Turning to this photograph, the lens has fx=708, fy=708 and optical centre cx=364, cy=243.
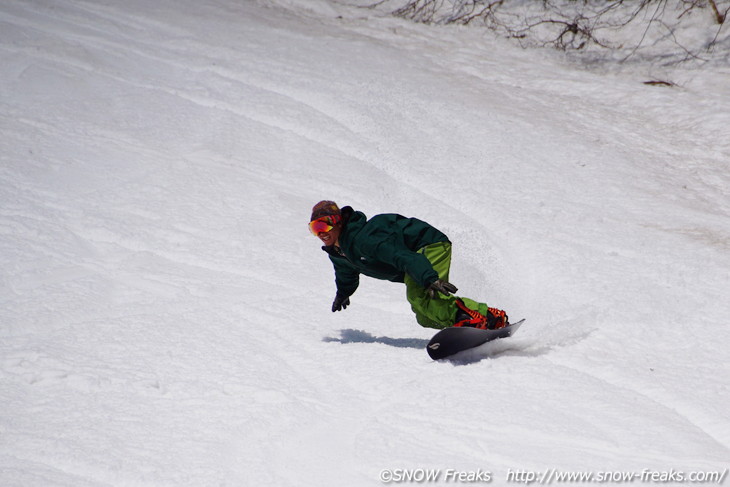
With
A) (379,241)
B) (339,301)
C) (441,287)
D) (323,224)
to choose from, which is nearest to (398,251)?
(379,241)

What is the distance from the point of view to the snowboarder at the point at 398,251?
3746 mm

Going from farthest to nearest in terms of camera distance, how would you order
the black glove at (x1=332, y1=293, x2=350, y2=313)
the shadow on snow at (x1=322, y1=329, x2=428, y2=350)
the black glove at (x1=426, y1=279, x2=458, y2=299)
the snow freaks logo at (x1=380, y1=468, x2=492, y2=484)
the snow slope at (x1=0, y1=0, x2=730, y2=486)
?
the black glove at (x1=332, y1=293, x2=350, y2=313), the shadow on snow at (x1=322, y1=329, x2=428, y2=350), the black glove at (x1=426, y1=279, x2=458, y2=299), the snow slope at (x1=0, y1=0, x2=730, y2=486), the snow freaks logo at (x1=380, y1=468, x2=492, y2=484)

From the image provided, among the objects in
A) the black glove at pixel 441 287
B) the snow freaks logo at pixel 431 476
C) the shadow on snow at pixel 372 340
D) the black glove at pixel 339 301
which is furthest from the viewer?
the black glove at pixel 339 301

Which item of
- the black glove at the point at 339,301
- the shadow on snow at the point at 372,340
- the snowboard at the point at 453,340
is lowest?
the shadow on snow at the point at 372,340

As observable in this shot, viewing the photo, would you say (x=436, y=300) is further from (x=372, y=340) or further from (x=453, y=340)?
(x=372, y=340)

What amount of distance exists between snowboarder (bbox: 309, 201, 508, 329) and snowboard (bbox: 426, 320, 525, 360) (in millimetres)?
162

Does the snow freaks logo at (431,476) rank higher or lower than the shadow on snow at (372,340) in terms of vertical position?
higher

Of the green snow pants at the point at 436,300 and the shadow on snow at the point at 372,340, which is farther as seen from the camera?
the shadow on snow at the point at 372,340

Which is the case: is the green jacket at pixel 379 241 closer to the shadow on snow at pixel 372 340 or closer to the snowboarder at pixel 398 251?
the snowboarder at pixel 398 251

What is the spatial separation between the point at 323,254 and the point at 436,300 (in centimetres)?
179

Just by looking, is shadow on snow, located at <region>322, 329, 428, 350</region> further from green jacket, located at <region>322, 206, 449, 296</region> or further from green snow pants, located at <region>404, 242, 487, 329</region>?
green jacket, located at <region>322, 206, 449, 296</region>

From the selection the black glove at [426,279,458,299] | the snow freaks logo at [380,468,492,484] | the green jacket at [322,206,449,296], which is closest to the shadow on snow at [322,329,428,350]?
the green jacket at [322,206,449,296]

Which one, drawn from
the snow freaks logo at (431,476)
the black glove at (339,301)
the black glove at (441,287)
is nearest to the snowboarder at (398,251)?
the black glove at (441,287)

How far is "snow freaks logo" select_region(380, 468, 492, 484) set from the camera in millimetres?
2615
